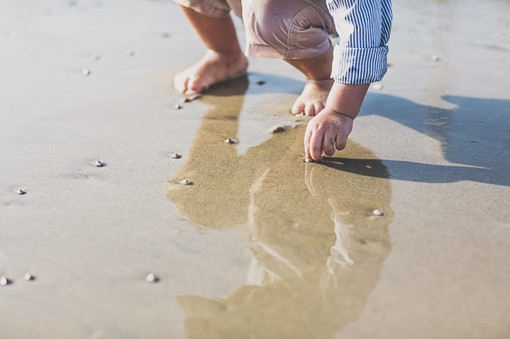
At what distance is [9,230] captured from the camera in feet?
5.40

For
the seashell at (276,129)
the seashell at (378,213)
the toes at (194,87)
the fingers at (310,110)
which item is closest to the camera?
the seashell at (378,213)

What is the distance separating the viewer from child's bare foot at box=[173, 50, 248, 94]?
292 cm

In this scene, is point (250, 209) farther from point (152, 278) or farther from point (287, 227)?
point (152, 278)

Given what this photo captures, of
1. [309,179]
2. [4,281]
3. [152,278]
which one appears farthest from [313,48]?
[4,281]

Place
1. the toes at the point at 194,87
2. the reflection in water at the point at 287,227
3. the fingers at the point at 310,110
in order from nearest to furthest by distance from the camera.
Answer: the reflection in water at the point at 287,227 < the fingers at the point at 310,110 < the toes at the point at 194,87

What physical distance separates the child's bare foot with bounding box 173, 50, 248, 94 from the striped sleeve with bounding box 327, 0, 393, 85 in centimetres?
107

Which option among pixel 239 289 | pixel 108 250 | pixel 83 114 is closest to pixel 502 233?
pixel 239 289

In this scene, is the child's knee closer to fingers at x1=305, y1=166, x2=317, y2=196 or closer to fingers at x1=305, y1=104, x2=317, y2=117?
fingers at x1=305, y1=104, x2=317, y2=117

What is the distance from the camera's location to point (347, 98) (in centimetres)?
203

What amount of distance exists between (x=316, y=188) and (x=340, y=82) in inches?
16.9

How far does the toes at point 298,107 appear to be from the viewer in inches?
102

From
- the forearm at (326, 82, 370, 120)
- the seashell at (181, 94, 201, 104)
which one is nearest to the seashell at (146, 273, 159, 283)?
the forearm at (326, 82, 370, 120)

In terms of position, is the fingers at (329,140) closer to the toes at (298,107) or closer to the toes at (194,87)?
the toes at (298,107)

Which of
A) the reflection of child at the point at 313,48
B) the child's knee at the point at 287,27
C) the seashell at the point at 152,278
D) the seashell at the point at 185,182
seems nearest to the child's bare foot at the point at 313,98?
the reflection of child at the point at 313,48
